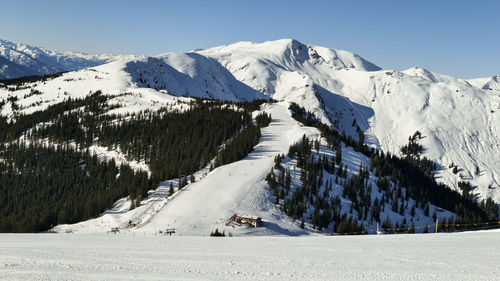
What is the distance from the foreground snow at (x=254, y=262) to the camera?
518 inches

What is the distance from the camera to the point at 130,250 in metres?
18.9

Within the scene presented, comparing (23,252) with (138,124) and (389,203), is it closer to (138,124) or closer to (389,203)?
(389,203)

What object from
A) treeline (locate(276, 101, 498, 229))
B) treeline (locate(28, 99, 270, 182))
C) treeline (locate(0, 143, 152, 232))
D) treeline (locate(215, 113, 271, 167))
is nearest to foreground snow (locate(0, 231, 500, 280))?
treeline (locate(276, 101, 498, 229))

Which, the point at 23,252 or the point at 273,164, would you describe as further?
the point at 273,164

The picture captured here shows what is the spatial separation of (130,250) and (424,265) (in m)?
14.3

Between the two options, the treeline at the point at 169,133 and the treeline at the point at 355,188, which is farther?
the treeline at the point at 169,133

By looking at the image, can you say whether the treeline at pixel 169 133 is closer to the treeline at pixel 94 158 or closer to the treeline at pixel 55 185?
the treeline at pixel 94 158

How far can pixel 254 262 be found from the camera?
15844mm

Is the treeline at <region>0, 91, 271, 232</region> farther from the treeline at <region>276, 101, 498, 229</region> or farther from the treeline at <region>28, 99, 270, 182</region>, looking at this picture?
the treeline at <region>276, 101, 498, 229</region>

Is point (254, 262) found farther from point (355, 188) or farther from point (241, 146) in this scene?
point (241, 146)

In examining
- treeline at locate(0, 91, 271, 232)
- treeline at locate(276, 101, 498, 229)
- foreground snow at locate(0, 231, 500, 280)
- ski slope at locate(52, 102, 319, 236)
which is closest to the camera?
foreground snow at locate(0, 231, 500, 280)

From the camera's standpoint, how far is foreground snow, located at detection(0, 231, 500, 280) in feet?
43.2

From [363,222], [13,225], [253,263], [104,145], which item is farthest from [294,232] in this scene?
[104,145]

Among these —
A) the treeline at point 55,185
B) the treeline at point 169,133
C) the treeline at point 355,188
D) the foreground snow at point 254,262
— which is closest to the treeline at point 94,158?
the treeline at point 169,133
